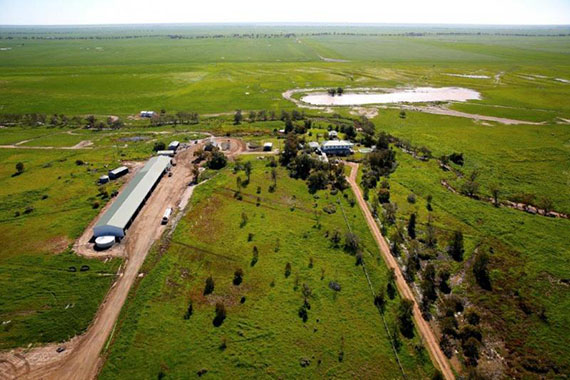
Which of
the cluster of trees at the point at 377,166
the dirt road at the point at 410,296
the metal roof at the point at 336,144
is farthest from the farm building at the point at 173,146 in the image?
the cluster of trees at the point at 377,166

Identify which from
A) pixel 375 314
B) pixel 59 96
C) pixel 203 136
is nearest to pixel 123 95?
pixel 59 96

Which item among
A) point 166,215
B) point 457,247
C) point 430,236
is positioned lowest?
point 457,247

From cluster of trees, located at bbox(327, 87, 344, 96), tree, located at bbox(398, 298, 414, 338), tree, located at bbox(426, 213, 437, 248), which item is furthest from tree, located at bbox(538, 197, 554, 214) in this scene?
cluster of trees, located at bbox(327, 87, 344, 96)

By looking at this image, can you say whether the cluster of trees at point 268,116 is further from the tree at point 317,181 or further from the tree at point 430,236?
the tree at point 430,236

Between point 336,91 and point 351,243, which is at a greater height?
point 336,91

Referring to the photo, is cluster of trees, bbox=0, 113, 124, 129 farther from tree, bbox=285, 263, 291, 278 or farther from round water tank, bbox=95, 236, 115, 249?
tree, bbox=285, 263, 291, 278

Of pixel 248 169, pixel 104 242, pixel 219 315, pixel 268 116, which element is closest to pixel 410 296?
pixel 219 315

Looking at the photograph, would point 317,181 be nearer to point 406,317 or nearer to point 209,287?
point 209,287
